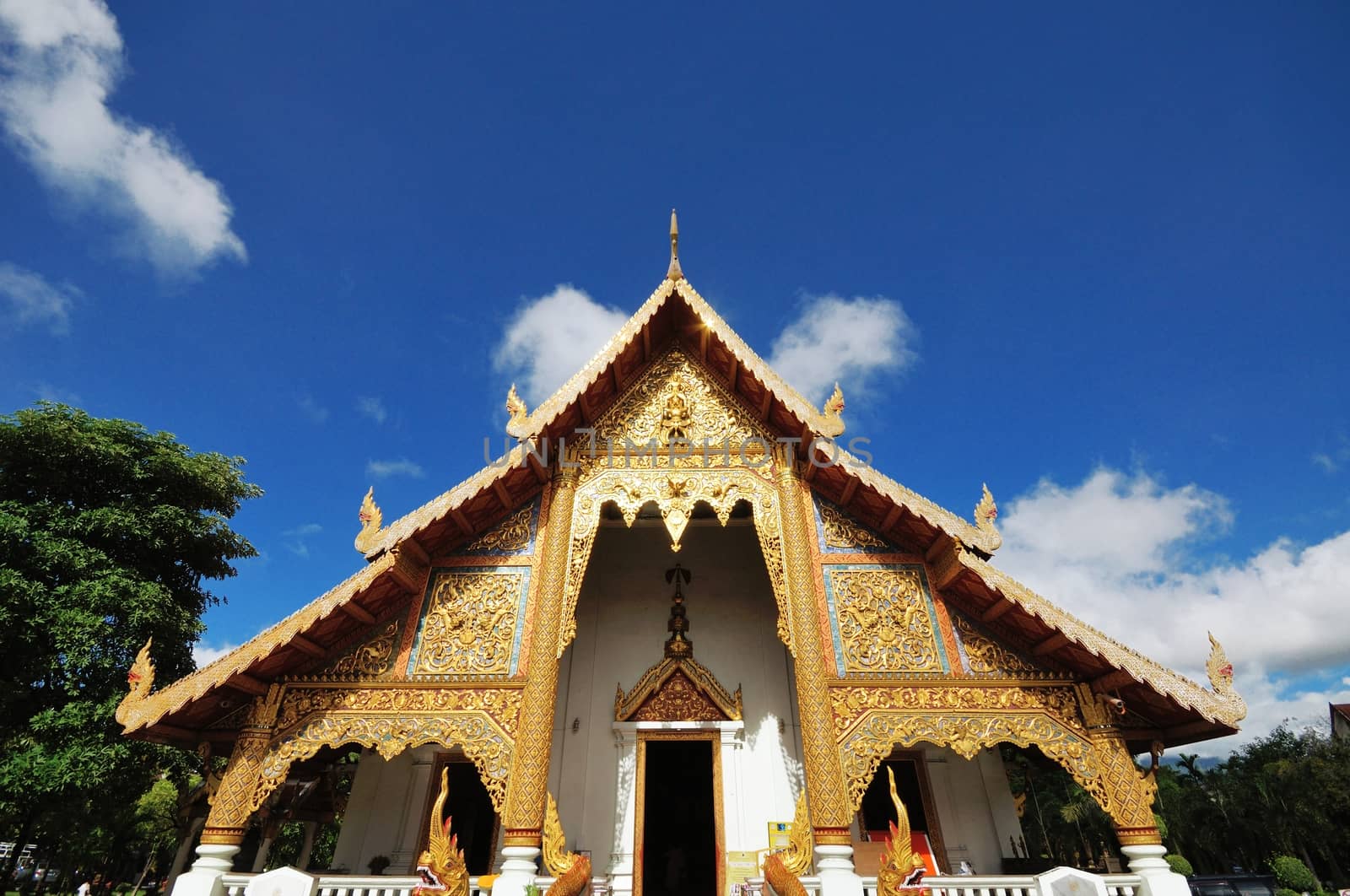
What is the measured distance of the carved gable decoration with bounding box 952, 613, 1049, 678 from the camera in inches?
212

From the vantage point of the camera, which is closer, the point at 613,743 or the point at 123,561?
the point at 613,743

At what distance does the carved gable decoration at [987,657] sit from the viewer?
5375mm

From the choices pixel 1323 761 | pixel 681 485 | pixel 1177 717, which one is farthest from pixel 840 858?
pixel 1323 761

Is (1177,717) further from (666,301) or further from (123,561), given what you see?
(123,561)

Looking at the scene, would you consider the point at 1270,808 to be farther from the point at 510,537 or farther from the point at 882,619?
the point at 510,537

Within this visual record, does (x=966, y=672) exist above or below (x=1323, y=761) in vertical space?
below

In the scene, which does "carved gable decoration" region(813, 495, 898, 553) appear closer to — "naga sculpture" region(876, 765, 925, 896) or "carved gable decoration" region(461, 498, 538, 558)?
"naga sculpture" region(876, 765, 925, 896)

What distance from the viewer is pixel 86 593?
338 inches

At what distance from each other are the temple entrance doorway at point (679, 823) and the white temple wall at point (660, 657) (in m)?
1.47

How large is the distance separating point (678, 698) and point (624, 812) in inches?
52.0

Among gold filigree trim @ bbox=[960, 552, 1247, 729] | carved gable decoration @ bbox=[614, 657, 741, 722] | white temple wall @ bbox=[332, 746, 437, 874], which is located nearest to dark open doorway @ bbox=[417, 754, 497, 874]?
white temple wall @ bbox=[332, 746, 437, 874]

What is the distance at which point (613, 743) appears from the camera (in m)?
7.38

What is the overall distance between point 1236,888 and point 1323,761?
2015 cm

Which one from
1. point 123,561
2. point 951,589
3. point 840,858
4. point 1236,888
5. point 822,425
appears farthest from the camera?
point 123,561
